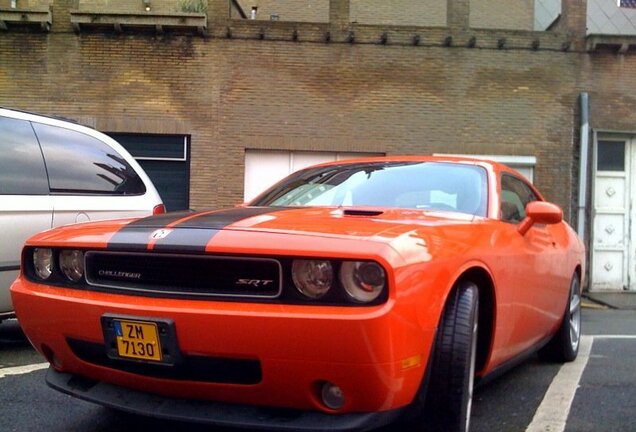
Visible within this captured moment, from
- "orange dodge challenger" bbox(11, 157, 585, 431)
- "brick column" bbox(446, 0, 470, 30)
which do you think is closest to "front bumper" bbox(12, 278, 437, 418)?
"orange dodge challenger" bbox(11, 157, 585, 431)

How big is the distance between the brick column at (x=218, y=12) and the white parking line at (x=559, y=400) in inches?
349

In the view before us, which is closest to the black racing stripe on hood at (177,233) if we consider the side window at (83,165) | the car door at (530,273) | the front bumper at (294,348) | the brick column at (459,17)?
the front bumper at (294,348)

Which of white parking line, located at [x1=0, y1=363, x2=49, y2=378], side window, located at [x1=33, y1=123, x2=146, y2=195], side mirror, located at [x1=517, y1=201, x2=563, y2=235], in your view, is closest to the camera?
side mirror, located at [x1=517, y1=201, x2=563, y2=235]

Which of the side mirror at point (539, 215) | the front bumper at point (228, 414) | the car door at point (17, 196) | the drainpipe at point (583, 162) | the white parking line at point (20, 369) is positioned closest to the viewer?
the front bumper at point (228, 414)

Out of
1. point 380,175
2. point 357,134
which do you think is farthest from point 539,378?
point 357,134

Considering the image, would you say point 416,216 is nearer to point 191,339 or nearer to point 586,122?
point 191,339

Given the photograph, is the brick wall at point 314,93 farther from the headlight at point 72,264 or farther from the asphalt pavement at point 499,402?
the headlight at point 72,264

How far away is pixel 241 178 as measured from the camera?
39.4 feet

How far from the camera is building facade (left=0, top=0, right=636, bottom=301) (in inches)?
473

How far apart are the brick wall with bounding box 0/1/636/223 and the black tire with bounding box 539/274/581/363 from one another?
7.06 metres

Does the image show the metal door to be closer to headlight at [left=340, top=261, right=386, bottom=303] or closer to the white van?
the white van

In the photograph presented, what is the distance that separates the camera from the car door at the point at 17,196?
15.8 feet

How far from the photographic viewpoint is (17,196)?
4.95 m

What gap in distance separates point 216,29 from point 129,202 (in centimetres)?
715
